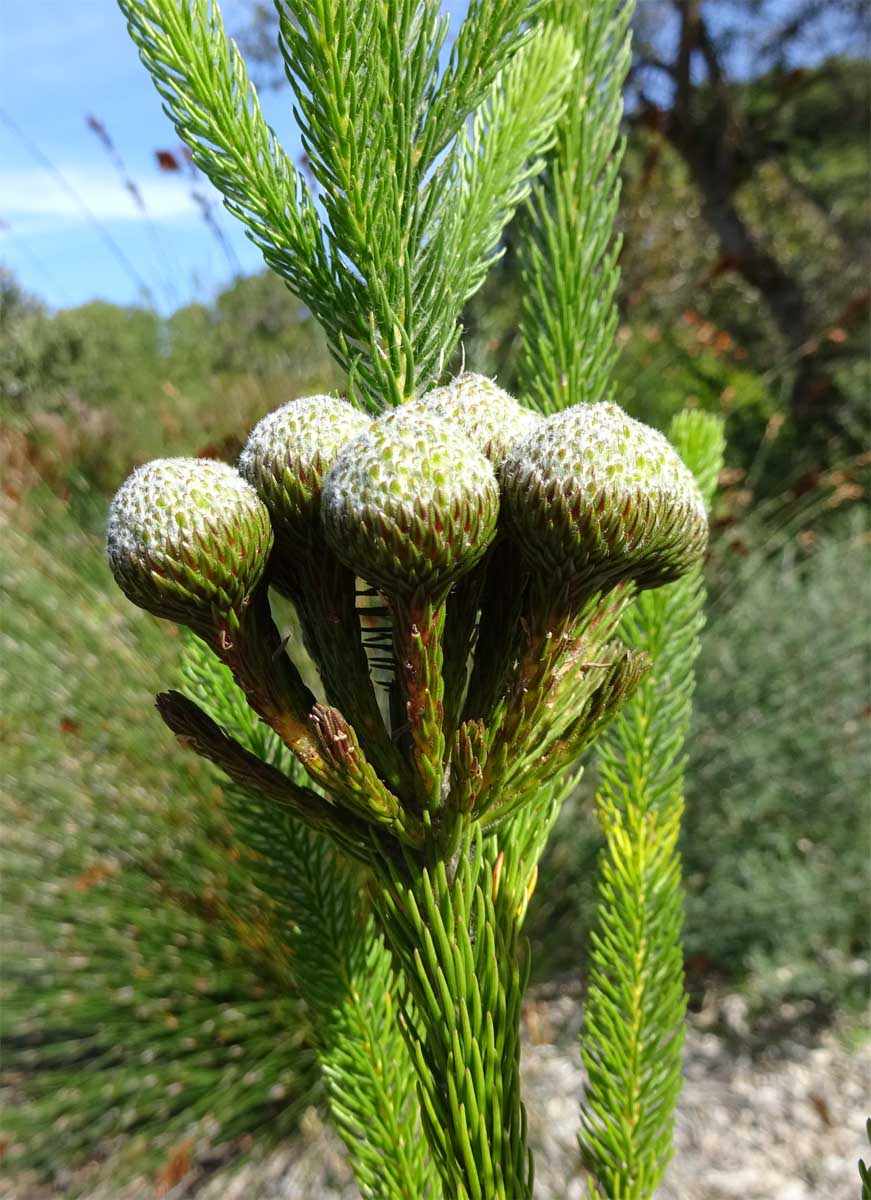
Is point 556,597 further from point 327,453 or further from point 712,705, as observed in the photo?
point 712,705

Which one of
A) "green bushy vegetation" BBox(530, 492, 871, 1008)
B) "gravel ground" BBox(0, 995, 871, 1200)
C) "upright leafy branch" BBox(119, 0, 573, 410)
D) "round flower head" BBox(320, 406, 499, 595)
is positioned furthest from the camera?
"green bushy vegetation" BBox(530, 492, 871, 1008)

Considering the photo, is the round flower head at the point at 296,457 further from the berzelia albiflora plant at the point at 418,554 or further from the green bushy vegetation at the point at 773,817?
the green bushy vegetation at the point at 773,817

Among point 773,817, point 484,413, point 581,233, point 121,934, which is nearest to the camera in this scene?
point 484,413

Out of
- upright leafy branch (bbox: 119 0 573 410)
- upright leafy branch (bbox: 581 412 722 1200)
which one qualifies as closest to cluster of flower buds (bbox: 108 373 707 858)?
upright leafy branch (bbox: 119 0 573 410)

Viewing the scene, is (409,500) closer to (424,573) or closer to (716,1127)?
(424,573)

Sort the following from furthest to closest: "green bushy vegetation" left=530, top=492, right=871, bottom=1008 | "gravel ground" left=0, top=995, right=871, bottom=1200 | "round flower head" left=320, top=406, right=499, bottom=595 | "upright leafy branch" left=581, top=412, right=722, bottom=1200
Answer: "green bushy vegetation" left=530, top=492, right=871, bottom=1008
"gravel ground" left=0, top=995, right=871, bottom=1200
"upright leafy branch" left=581, top=412, right=722, bottom=1200
"round flower head" left=320, top=406, right=499, bottom=595

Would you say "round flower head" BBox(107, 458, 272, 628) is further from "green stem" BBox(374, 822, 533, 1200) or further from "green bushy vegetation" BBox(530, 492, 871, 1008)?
"green bushy vegetation" BBox(530, 492, 871, 1008)

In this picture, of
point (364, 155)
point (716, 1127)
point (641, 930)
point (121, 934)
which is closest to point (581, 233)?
point (364, 155)
